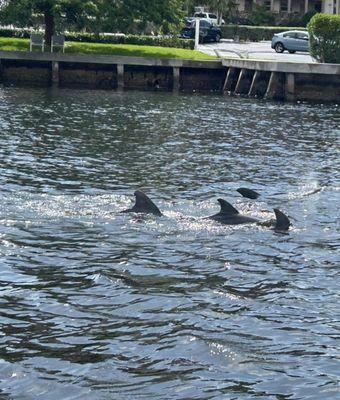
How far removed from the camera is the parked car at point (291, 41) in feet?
256

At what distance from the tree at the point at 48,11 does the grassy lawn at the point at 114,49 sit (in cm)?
135

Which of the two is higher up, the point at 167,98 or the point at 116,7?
the point at 116,7

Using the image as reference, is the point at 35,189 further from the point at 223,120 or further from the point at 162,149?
the point at 223,120

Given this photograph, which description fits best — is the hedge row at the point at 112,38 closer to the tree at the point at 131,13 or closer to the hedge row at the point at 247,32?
the tree at the point at 131,13

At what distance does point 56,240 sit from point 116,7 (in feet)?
152

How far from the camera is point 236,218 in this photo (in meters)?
21.9

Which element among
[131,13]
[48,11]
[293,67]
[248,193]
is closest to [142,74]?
[131,13]

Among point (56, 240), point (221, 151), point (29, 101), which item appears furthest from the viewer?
point (29, 101)

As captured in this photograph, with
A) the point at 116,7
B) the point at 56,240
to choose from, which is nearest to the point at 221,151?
the point at 56,240

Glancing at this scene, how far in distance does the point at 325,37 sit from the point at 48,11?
16.6 meters

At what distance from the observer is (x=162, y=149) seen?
3550 cm

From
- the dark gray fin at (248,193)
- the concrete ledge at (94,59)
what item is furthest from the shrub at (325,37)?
the dark gray fin at (248,193)

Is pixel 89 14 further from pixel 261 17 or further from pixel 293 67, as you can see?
pixel 261 17

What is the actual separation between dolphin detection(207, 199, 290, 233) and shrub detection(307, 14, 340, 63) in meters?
37.3
